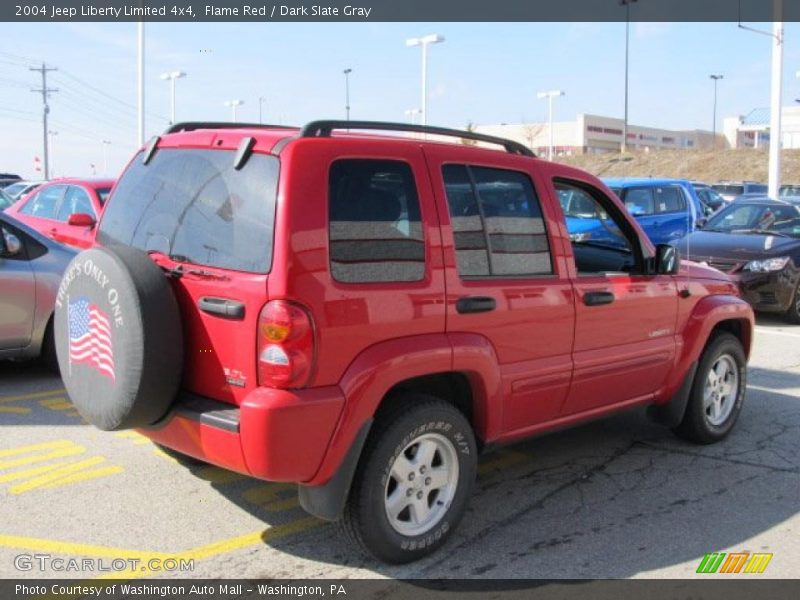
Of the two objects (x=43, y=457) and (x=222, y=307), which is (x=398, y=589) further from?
(x=43, y=457)

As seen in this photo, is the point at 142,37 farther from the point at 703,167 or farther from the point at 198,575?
the point at 703,167

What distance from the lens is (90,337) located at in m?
3.79

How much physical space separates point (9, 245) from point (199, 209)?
3.96 meters

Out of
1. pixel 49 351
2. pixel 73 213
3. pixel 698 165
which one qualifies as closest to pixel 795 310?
pixel 49 351

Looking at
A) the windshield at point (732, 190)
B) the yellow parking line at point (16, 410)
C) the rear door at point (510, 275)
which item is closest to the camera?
the rear door at point (510, 275)

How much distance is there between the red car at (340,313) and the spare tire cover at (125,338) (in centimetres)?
1

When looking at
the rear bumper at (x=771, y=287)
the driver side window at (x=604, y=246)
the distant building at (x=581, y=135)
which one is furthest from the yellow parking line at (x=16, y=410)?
the distant building at (x=581, y=135)

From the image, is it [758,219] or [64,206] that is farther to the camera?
[758,219]

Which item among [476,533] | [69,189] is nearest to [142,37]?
[69,189]

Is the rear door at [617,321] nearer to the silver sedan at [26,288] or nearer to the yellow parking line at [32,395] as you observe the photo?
the yellow parking line at [32,395]

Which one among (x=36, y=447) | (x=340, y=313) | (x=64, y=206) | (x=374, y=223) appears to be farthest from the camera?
(x=64, y=206)

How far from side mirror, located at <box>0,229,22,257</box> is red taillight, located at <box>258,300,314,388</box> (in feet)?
14.7

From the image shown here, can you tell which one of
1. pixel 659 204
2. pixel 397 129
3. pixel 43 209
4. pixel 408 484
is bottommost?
pixel 408 484

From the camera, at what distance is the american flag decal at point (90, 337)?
365cm
